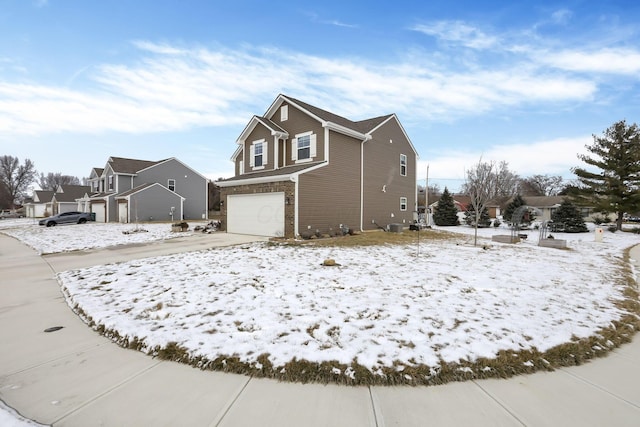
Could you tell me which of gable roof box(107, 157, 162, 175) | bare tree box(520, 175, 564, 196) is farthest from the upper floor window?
bare tree box(520, 175, 564, 196)

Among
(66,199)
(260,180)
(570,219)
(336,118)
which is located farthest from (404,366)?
(66,199)

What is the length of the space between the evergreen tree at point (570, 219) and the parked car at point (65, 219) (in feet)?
154

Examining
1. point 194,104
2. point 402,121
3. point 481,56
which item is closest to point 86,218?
point 194,104

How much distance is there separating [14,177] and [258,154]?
83.1m

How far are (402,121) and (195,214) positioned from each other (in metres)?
28.1

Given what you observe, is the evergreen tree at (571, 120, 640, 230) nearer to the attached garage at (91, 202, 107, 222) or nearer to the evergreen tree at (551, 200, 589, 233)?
the evergreen tree at (551, 200, 589, 233)

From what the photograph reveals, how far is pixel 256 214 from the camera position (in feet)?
50.5

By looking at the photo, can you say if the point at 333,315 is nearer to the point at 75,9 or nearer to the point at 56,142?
the point at 75,9

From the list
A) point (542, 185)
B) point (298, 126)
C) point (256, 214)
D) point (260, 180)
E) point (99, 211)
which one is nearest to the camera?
point (260, 180)

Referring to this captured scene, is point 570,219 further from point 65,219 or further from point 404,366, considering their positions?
point 65,219

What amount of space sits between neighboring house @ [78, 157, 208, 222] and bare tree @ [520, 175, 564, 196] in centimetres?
6952

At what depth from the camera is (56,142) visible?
800 inches

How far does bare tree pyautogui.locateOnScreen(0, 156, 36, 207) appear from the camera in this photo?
61469mm

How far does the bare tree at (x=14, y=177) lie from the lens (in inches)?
2420
